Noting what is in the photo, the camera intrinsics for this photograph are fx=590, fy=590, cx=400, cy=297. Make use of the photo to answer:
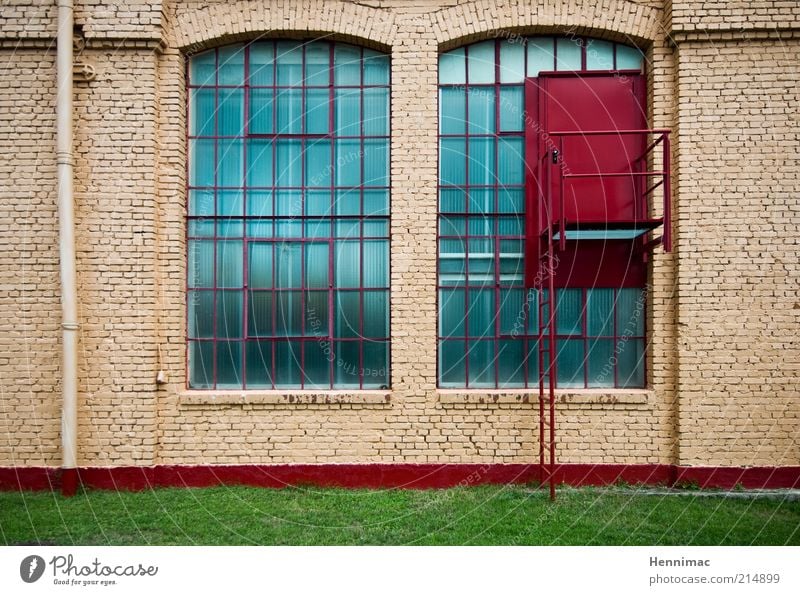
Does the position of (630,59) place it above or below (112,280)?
above

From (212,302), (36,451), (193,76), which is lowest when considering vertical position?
(36,451)

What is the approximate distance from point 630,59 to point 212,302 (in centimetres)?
552

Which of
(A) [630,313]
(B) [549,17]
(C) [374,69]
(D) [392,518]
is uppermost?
(B) [549,17]

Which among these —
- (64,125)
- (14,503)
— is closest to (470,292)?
(64,125)

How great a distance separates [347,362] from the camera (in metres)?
6.74

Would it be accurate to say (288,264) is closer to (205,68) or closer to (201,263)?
(201,263)

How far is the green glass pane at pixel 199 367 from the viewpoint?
22.1 ft

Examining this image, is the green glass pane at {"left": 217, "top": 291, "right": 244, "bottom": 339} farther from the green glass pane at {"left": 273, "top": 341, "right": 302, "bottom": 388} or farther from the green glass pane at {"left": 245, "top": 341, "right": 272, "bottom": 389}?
the green glass pane at {"left": 273, "top": 341, "right": 302, "bottom": 388}

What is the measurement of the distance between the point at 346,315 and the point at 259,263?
1168 millimetres

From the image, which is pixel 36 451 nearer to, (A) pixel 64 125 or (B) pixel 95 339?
(B) pixel 95 339

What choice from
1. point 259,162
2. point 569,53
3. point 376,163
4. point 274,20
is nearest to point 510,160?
point 569,53

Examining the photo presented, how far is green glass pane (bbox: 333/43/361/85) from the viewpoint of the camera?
22.3ft

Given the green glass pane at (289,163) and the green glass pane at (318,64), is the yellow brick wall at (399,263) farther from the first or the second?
the green glass pane at (289,163)

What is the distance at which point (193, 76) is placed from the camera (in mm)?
6762
